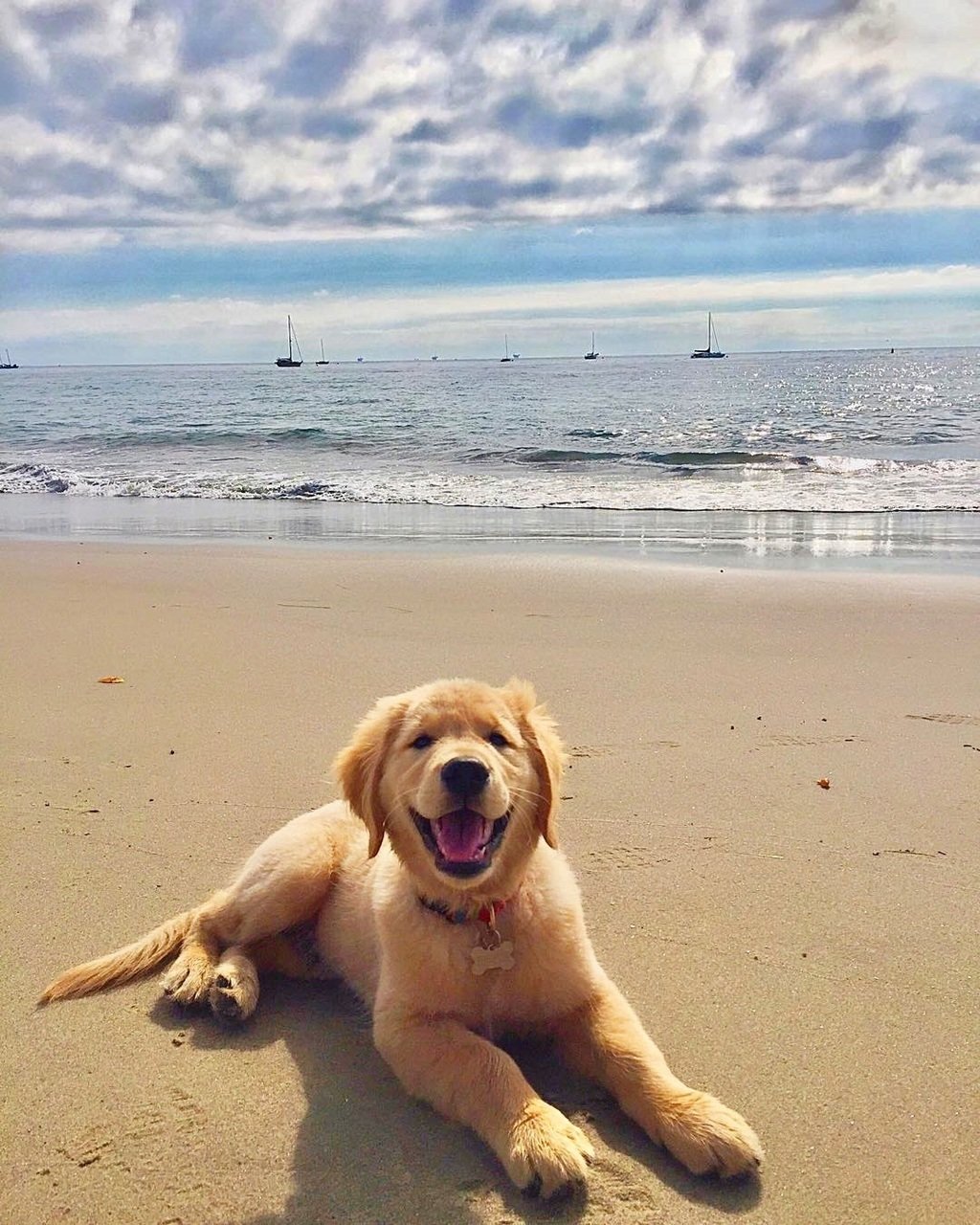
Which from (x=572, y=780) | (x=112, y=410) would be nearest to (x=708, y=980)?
(x=572, y=780)

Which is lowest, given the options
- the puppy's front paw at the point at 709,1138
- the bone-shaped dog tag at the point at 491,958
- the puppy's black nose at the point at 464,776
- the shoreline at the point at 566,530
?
the puppy's front paw at the point at 709,1138

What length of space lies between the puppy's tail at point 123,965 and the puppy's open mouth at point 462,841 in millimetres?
975

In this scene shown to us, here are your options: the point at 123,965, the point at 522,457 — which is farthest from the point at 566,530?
the point at 522,457

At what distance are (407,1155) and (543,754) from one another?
40.5 inches

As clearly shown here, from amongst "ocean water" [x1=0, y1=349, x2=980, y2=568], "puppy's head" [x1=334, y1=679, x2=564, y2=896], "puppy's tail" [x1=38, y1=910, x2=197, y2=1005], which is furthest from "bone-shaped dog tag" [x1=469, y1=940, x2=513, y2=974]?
"ocean water" [x1=0, y1=349, x2=980, y2=568]

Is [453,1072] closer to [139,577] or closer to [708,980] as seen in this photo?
[708,980]

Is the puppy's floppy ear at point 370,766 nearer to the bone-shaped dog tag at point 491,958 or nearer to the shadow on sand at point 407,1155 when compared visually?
the bone-shaped dog tag at point 491,958

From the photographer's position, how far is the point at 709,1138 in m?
2.21

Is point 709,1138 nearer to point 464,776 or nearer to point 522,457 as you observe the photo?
point 464,776

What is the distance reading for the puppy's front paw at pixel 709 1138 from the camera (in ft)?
7.16

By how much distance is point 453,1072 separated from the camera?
2.42 metres

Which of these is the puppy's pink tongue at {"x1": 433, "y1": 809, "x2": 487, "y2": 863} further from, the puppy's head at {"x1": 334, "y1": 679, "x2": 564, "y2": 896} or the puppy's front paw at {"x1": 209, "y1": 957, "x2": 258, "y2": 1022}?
the puppy's front paw at {"x1": 209, "y1": 957, "x2": 258, "y2": 1022}

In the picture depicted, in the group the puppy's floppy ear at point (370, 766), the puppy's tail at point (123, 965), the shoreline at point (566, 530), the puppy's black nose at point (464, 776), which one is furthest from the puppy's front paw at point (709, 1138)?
the shoreline at point (566, 530)

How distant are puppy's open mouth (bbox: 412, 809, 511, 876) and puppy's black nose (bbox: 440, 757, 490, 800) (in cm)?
6
